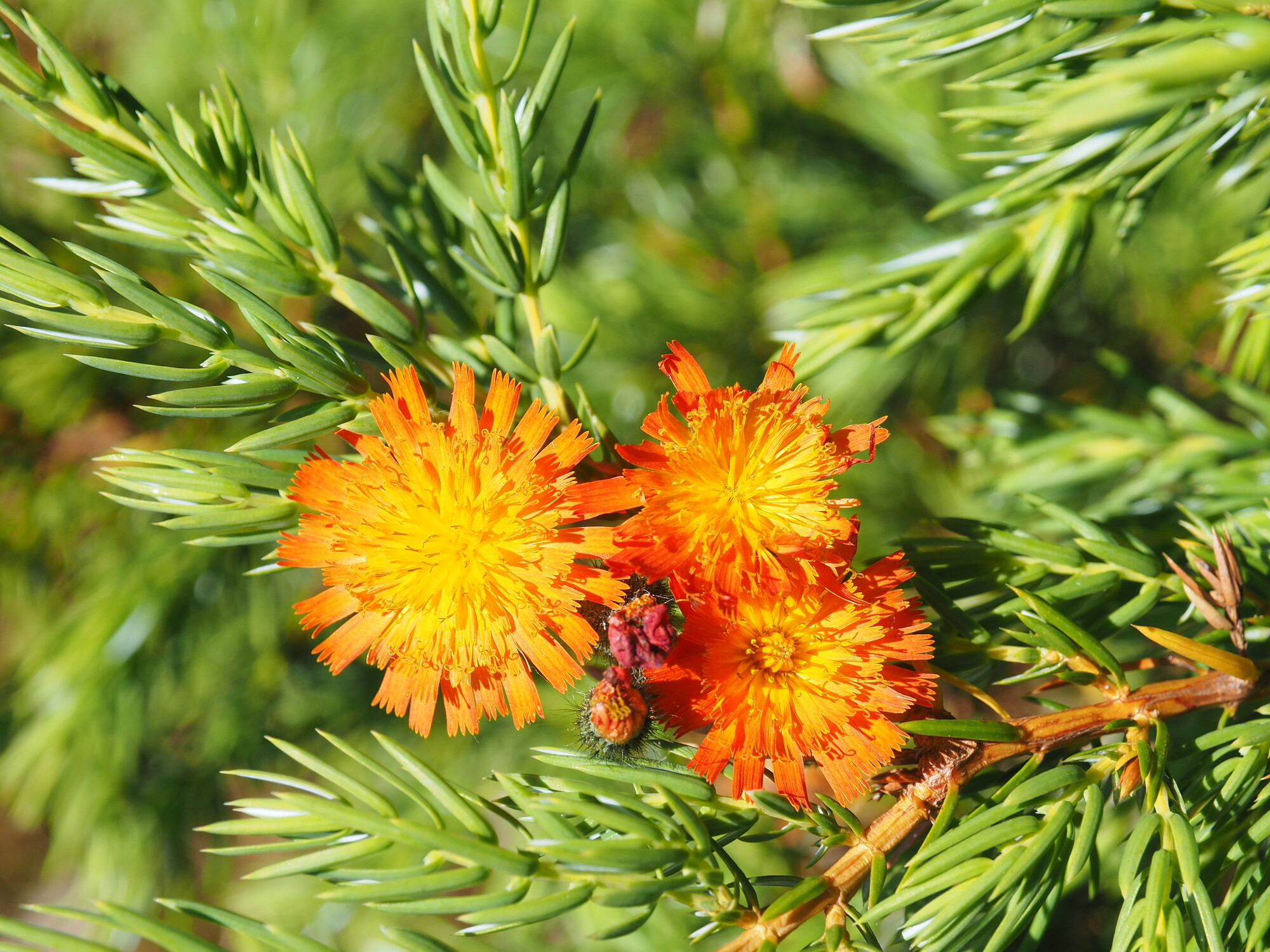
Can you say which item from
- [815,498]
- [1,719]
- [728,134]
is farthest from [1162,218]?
[1,719]

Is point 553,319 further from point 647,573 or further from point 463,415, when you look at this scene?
point 647,573

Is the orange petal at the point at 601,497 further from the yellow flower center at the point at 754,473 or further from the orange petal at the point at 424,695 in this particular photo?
the orange petal at the point at 424,695

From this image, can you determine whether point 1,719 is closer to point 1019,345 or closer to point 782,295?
point 782,295

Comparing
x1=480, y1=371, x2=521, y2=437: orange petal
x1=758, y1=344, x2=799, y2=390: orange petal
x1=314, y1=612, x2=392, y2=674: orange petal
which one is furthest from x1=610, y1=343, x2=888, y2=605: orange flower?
x1=314, y1=612, x2=392, y2=674: orange petal

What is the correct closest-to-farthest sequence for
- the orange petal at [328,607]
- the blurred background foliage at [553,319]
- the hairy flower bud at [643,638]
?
1. the hairy flower bud at [643,638]
2. the orange petal at [328,607]
3. the blurred background foliage at [553,319]

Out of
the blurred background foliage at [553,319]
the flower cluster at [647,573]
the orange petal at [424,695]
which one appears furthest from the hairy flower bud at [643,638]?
the blurred background foliage at [553,319]

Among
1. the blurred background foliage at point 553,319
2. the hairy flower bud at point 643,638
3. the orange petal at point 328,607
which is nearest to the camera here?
the hairy flower bud at point 643,638

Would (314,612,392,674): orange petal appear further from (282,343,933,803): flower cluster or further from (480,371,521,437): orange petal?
(480,371,521,437): orange petal

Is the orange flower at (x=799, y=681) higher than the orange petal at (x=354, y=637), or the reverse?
the orange petal at (x=354, y=637)
